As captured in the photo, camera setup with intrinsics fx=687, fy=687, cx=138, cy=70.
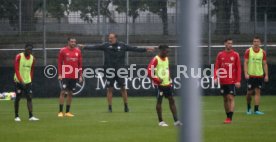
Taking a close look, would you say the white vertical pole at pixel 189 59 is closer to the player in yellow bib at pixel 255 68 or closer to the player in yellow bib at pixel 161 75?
the player in yellow bib at pixel 161 75

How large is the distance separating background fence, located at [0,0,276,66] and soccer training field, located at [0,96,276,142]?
481cm

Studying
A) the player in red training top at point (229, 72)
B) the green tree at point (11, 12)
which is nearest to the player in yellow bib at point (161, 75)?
the player in red training top at point (229, 72)

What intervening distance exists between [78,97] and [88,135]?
15.4m

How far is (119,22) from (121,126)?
13.1 metres

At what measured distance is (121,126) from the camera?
16.2m

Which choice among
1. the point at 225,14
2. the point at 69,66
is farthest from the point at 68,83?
the point at 225,14

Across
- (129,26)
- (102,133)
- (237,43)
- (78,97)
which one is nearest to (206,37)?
(237,43)

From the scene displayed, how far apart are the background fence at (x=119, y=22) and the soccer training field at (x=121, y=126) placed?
4.81 meters

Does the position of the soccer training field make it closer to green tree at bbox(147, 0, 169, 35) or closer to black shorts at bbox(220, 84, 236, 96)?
black shorts at bbox(220, 84, 236, 96)

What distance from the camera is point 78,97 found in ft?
96.9

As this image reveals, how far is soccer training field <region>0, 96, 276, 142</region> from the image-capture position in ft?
44.8

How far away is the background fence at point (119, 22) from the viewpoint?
93.7 feet

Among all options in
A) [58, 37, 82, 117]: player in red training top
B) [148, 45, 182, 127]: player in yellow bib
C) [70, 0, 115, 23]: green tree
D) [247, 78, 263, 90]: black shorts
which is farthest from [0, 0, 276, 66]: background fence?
[148, 45, 182, 127]: player in yellow bib

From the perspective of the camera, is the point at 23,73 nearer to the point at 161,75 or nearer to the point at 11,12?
the point at 161,75
